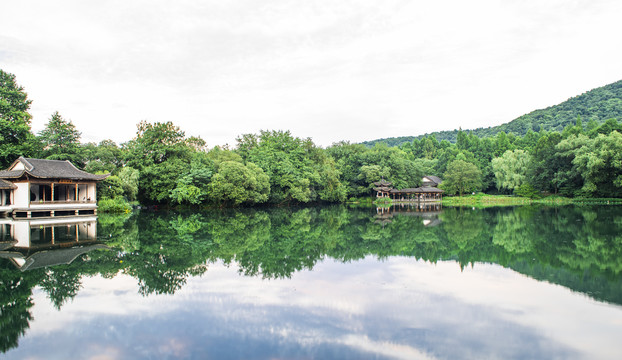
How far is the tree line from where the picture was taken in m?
27.8

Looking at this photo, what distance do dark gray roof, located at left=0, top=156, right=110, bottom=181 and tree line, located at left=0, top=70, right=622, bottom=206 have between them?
3.62 metres

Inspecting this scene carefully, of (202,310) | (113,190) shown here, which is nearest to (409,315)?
(202,310)

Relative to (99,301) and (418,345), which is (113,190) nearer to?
(99,301)

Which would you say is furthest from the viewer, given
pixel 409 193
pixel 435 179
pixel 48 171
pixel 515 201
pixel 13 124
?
pixel 435 179

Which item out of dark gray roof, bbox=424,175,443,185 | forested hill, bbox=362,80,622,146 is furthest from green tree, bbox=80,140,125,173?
forested hill, bbox=362,80,622,146

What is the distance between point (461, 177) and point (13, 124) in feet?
153

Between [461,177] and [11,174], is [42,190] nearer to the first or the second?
[11,174]

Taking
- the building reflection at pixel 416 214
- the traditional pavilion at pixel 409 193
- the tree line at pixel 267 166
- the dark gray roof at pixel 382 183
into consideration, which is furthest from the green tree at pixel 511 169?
the building reflection at pixel 416 214

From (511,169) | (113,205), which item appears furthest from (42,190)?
(511,169)

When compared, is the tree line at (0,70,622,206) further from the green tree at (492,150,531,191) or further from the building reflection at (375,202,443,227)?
the building reflection at (375,202,443,227)

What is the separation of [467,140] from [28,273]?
66.5 metres

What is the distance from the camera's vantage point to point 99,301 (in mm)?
6348

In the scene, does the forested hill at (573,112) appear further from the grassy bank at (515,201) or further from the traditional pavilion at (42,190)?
the traditional pavilion at (42,190)

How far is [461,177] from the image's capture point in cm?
5003
